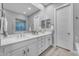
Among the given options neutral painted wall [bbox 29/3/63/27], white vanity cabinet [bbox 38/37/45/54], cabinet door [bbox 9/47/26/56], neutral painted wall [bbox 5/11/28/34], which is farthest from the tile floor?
neutral painted wall [bbox 5/11/28/34]

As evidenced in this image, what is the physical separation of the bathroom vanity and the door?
0.18 metres

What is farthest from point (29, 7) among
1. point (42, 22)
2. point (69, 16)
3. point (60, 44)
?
point (60, 44)

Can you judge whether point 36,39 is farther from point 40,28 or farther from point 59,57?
point 59,57

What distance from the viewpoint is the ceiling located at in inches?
40.0

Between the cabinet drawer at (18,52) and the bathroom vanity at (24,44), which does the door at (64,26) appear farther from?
the cabinet drawer at (18,52)

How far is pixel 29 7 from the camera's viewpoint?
1112 millimetres

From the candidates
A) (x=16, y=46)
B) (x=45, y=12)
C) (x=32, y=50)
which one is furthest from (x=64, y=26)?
(x=16, y=46)

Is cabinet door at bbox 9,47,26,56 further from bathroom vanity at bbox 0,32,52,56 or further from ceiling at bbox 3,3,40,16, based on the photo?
ceiling at bbox 3,3,40,16

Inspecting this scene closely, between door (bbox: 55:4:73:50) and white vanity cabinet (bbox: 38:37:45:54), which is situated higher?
door (bbox: 55:4:73:50)

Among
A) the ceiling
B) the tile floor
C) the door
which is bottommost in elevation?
the tile floor

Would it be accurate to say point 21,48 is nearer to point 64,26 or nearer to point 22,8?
point 22,8

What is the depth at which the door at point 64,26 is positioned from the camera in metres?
1.05

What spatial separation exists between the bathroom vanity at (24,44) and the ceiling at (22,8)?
0.40 m

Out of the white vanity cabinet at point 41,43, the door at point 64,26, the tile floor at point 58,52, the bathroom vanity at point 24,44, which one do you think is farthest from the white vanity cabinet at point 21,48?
the door at point 64,26
